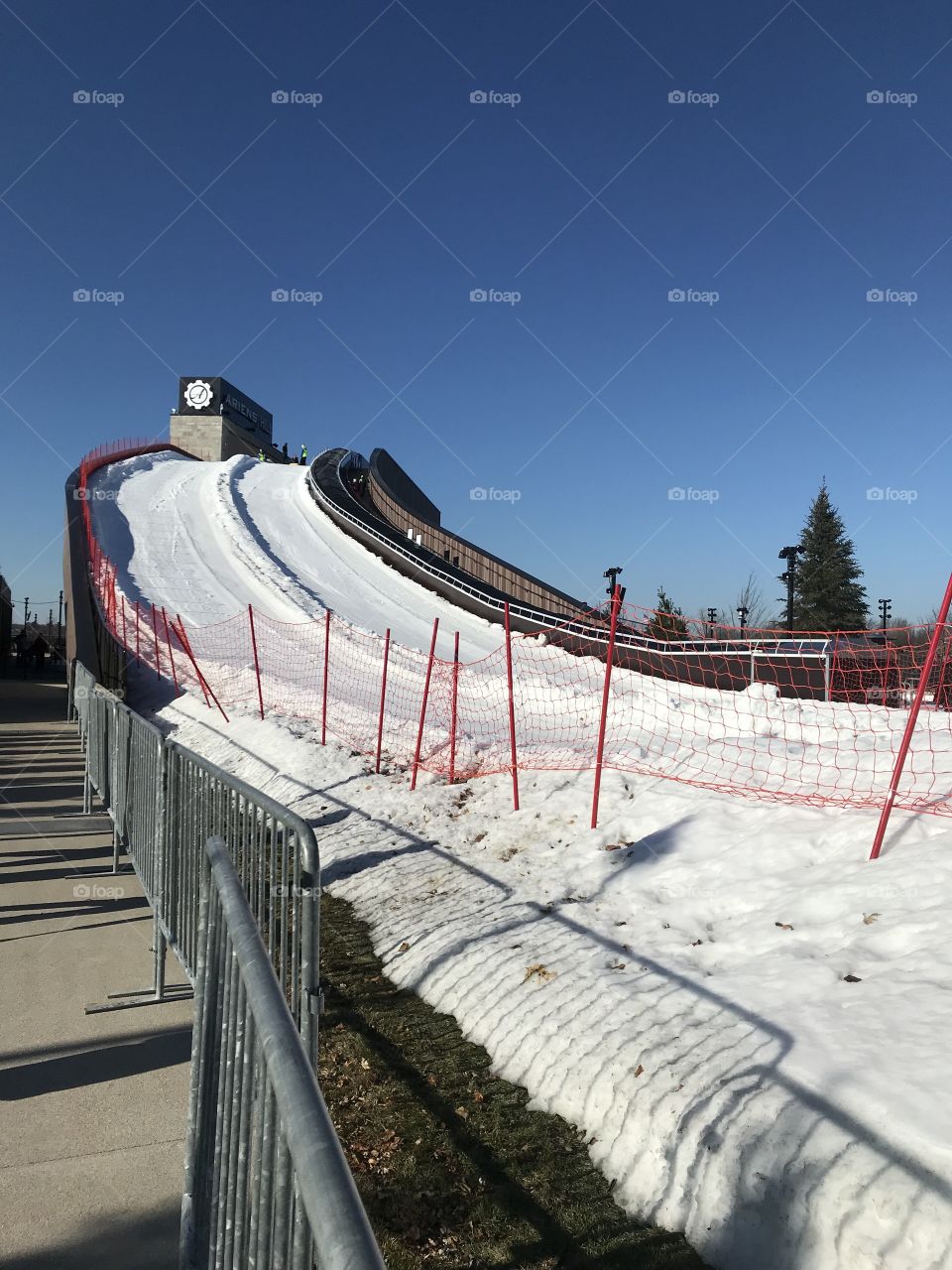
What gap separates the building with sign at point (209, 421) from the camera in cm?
7481

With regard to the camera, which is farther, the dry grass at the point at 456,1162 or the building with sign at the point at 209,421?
the building with sign at the point at 209,421

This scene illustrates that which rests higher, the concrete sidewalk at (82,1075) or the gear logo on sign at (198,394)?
the gear logo on sign at (198,394)

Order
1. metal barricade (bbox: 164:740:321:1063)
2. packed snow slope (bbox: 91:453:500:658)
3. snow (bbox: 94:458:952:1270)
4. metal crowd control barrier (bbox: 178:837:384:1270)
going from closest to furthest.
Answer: metal crowd control barrier (bbox: 178:837:384:1270)
snow (bbox: 94:458:952:1270)
metal barricade (bbox: 164:740:321:1063)
packed snow slope (bbox: 91:453:500:658)

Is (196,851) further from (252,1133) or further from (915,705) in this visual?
(915,705)

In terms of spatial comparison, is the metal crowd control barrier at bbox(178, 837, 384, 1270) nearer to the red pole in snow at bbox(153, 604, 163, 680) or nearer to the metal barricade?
the metal barricade

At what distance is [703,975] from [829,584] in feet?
191

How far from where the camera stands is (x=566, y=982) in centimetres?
474

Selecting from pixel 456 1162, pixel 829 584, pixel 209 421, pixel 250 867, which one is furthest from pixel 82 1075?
pixel 209 421

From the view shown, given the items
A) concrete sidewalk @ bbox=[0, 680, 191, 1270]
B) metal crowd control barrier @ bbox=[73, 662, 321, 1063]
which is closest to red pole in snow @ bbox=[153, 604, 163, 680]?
concrete sidewalk @ bbox=[0, 680, 191, 1270]

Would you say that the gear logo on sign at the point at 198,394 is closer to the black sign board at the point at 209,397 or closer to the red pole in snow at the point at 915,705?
the black sign board at the point at 209,397

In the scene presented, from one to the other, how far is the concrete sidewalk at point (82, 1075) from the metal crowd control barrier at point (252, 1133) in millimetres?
999

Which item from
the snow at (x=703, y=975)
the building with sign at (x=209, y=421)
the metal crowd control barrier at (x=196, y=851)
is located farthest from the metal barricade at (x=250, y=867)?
the building with sign at (x=209, y=421)

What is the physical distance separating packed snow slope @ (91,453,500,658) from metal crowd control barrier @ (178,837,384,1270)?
21.7 metres

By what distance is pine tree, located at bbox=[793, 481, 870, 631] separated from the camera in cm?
5778
